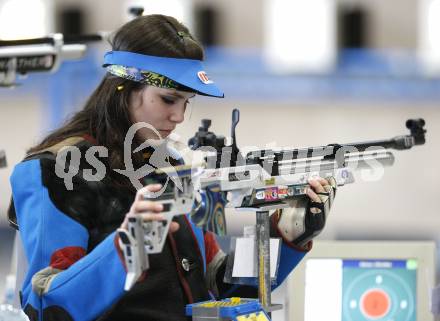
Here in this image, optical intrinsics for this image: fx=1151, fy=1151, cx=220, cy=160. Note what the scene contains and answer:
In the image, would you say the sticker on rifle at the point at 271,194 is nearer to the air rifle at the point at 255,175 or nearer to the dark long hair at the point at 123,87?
the air rifle at the point at 255,175

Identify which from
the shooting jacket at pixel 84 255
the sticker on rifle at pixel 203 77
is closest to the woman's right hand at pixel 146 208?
the shooting jacket at pixel 84 255

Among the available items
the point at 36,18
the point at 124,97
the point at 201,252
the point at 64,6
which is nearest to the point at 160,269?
the point at 201,252

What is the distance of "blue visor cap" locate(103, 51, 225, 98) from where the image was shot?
95.6 inches

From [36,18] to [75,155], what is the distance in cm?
616

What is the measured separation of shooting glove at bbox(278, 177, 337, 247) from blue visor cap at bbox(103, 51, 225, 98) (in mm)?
303

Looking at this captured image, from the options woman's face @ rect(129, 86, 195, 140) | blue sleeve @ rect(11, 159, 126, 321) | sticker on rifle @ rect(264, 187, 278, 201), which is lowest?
blue sleeve @ rect(11, 159, 126, 321)

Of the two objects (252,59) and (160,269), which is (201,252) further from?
(252,59)

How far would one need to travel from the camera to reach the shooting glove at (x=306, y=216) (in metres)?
2.52

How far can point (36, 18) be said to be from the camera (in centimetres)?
842

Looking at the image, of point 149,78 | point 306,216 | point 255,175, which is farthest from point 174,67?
point 306,216

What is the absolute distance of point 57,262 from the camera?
2.30 metres

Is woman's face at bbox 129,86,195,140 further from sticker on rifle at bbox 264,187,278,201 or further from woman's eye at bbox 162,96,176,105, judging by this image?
sticker on rifle at bbox 264,187,278,201

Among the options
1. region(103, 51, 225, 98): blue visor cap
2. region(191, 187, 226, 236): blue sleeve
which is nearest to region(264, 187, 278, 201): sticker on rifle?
region(191, 187, 226, 236): blue sleeve

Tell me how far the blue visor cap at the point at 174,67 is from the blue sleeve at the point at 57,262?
0.29 m
